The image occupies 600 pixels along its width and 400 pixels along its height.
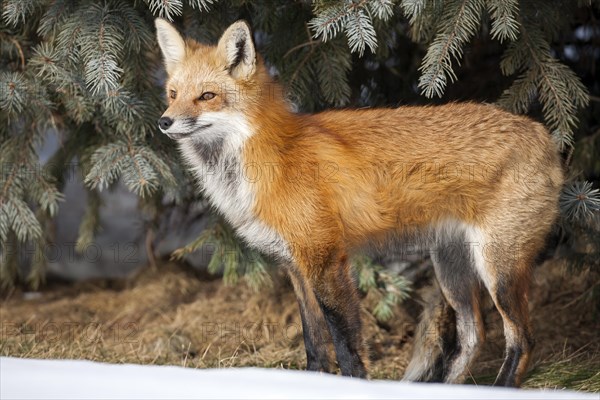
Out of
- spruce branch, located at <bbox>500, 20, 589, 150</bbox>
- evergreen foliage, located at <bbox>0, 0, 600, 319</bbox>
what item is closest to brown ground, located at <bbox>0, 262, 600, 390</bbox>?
evergreen foliage, located at <bbox>0, 0, 600, 319</bbox>

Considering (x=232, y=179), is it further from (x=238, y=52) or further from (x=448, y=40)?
(x=448, y=40)

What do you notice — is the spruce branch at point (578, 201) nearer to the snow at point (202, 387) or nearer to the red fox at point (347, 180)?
the red fox at point (347, 180)

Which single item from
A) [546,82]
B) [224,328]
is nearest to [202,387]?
[546,82]

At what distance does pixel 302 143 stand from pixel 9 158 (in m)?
1.72

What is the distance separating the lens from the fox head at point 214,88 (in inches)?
120

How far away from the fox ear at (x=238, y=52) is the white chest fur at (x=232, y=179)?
21cm

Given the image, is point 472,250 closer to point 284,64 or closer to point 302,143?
point 302,143

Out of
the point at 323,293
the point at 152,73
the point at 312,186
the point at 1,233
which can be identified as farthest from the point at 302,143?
the point at 1,233

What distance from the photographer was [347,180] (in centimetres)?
318

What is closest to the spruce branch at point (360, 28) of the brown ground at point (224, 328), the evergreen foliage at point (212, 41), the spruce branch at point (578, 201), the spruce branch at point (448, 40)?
the evergreen foliage at point (212, 41)

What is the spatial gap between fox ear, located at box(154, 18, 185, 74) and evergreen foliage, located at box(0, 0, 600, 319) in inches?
4.2

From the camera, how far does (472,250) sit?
3289mm

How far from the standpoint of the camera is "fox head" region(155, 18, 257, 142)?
120 inches

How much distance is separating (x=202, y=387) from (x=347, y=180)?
134 cm
